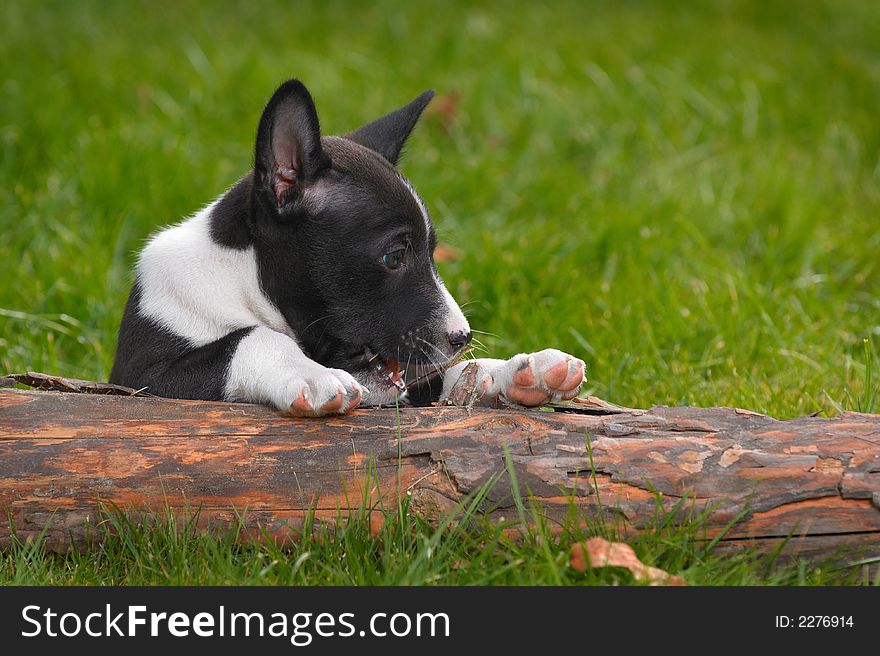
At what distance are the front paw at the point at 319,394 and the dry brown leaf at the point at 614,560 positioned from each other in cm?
83

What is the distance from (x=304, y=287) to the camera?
12.7 ft

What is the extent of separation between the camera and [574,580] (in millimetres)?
3094

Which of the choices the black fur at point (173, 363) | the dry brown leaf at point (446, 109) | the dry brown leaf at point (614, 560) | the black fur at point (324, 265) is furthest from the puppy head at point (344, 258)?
the dry brown leaf at point (446, 109)

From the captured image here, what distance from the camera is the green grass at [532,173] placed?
5.10 metres

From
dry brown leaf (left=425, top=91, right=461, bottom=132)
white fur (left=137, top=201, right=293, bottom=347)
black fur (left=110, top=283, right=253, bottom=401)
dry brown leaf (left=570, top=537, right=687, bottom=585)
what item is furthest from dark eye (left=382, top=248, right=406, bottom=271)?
dry brown leaf (left=425, top=91, right=461, bottom=132)

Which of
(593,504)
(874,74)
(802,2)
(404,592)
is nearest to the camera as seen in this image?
(404,592)

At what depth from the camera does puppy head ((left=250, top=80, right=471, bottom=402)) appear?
384 centimetres

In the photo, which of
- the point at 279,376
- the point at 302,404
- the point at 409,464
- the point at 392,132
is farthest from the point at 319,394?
the point at 392,132

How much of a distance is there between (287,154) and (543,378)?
1195 mm

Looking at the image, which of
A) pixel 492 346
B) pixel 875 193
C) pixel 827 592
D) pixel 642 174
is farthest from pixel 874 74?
pixel 827 592

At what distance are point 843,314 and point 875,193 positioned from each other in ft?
7.10

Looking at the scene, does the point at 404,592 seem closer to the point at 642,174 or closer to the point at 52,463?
the point at 52,463

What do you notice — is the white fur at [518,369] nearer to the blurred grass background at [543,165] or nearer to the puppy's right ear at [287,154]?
the puppy's right ear at [287,154]

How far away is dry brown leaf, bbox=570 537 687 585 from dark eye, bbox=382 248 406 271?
1.26 m
